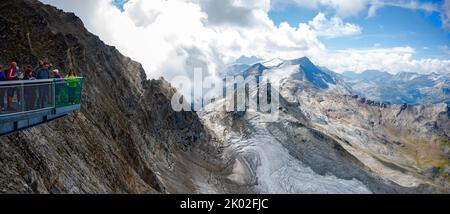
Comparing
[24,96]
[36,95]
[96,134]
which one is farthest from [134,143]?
[24,96]

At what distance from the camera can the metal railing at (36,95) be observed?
59.9ft

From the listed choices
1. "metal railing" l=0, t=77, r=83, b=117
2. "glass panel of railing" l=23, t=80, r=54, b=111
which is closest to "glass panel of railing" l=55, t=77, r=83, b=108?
"metal railing" l=0, t=77, r=83, b=117

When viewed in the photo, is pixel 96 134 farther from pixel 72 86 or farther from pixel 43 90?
pixel 43 90

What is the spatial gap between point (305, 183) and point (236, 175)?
64.1 ft

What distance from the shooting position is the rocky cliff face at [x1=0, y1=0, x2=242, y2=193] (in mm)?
25070

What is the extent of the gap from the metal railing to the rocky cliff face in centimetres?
258

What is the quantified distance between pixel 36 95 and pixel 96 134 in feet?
68.2

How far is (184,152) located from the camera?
102m

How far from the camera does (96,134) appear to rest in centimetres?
4131

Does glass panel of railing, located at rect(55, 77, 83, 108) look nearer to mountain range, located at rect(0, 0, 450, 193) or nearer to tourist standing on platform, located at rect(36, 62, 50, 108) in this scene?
tourist standing on platform, located at rect(36, 62, 50, 108)

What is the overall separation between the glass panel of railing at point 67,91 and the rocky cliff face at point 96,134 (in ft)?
8.95
